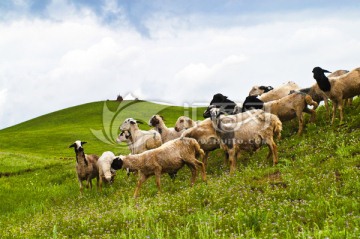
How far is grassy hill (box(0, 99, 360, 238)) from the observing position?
760cm

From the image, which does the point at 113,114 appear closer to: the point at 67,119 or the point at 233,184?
the point at 67,119

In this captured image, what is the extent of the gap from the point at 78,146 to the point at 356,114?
12.9 meters

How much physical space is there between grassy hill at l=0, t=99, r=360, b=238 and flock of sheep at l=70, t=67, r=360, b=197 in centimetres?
72

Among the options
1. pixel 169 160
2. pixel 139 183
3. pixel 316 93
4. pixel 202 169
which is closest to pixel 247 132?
pixel 202 169

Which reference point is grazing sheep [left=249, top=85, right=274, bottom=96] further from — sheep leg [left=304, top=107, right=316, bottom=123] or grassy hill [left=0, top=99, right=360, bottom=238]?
sheep leg [left=304, top=107, right=316, bottom=123]

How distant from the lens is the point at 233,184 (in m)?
12.2

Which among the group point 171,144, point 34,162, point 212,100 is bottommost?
point 34,162

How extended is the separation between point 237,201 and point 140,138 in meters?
12.0

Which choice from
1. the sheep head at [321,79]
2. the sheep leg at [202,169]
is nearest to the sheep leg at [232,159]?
the sheep leg at [202,169]

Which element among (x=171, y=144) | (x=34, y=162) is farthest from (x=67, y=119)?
(x=171, y=144)

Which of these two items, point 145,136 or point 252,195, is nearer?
point 252,195

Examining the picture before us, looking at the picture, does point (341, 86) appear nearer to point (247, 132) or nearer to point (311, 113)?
point (311, 113)

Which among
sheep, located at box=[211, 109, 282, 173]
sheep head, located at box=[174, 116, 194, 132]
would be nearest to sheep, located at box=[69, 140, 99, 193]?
sheep head, located at box=[174, 116, 194, 132]

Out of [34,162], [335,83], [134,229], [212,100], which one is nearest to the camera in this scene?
[134,229]
